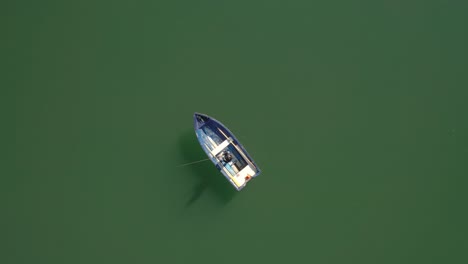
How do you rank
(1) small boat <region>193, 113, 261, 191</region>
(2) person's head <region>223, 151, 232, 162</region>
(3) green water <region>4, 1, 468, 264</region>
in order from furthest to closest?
(2) person's head <region>223, 151, 232, 162</region>
(1) small boat <region>193, 113, 261, 191</region>
(3) green water <region>4, 1, 468, 264</region>

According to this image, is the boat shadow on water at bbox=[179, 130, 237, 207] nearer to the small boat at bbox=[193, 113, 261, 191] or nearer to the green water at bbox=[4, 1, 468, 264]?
the green water at bbox=[4, 1, 468, 264]

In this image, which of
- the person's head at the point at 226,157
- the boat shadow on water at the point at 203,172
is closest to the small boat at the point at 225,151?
the person's head at the point at 226,157

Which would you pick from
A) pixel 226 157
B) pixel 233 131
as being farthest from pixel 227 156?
pixel 233 131

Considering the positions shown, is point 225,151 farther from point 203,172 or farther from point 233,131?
point 203,172

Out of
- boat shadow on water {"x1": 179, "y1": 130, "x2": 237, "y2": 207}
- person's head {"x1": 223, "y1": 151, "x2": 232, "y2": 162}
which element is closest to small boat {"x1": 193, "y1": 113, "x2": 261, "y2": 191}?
person's head {"x1": 223, "y1": 151, "x2": 232, "y2": 162}

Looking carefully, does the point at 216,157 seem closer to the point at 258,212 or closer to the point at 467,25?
the point at 258,212

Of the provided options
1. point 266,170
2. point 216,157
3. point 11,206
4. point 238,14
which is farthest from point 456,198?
point 11,206
